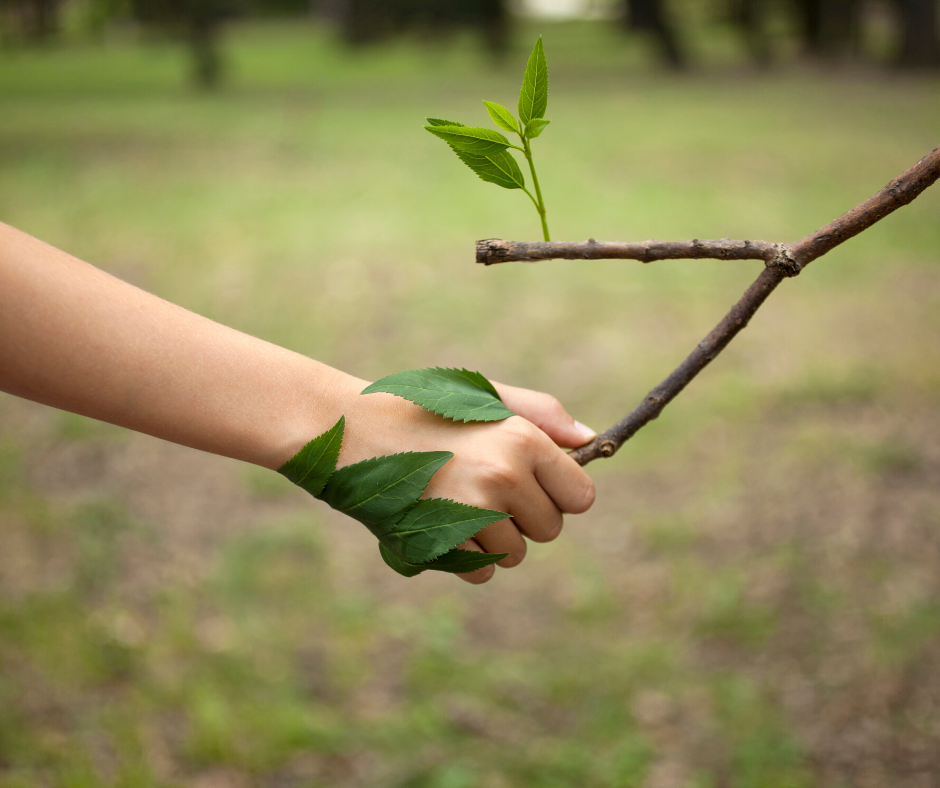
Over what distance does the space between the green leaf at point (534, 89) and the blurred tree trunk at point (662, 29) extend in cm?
1730

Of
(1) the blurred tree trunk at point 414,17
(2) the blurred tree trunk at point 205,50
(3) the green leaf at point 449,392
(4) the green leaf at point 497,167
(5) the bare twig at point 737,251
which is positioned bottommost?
(2) the blurred tree trunk at point 205,50

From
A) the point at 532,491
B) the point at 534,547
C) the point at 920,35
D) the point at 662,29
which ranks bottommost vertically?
the point at 534,547

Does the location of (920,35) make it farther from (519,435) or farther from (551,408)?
(519,435)

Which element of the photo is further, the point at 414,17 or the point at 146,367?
the point at 414,17

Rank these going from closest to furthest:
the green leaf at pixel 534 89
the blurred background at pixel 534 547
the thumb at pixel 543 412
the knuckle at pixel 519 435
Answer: the green leaf at pixel 534 89, the knuckle at pixel 519 435, the thumb at pixel 543 412, the blurred background at pixel 534 547

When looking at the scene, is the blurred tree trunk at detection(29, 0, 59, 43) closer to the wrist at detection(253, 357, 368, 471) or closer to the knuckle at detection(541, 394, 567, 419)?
the wrist at detection(253, 357, 368, 471)

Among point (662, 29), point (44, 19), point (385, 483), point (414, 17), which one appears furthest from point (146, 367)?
point (414, 17)

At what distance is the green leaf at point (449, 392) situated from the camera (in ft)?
3.42

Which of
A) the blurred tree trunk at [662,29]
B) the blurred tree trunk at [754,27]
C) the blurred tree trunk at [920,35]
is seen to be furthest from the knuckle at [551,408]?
the blurred tree trunk at [754,27]

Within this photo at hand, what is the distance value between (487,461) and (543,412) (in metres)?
0.22

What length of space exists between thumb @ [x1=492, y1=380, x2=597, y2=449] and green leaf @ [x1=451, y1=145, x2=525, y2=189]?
38 cm

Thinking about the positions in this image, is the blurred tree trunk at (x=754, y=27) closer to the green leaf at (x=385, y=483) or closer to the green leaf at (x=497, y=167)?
the green leaf at (x=497, y=167)

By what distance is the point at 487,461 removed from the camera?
42.7 inches

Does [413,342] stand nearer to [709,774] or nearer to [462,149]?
[709,774]
